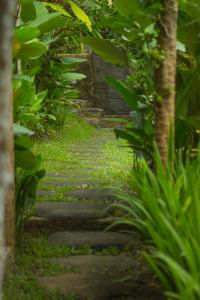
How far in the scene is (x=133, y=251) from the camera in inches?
120

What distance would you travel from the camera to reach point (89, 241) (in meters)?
3.16

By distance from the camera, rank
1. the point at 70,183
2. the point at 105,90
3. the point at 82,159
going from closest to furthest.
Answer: the point at 70,183, the point at 82,159, the point at 105,90

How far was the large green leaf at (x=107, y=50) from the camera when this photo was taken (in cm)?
334

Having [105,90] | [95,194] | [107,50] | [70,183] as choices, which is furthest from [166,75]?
[105,90]

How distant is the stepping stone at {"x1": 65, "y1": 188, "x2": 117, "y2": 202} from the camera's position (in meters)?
3.98

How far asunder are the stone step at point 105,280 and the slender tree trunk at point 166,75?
20.8 inches

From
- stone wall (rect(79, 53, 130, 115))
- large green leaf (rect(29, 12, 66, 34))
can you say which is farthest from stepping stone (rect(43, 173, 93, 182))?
stone wall (rect(79, 53, 130, 115))

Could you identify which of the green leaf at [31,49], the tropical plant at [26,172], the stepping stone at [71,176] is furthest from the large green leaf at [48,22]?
the stepping stone at [71,176]

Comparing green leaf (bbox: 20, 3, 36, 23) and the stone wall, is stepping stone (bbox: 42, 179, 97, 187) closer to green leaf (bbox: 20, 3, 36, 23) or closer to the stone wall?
green leaf (bbox: 20, 3, 36, 23)

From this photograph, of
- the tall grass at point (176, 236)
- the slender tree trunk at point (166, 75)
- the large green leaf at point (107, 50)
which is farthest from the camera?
the large green leaf at point (107, 50)

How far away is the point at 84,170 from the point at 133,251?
230 centimetres

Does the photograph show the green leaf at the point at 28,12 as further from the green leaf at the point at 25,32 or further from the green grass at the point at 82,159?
the green grass at the point at 82,159

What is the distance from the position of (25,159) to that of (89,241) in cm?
56

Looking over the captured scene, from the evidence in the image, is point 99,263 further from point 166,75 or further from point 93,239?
point 166,75
